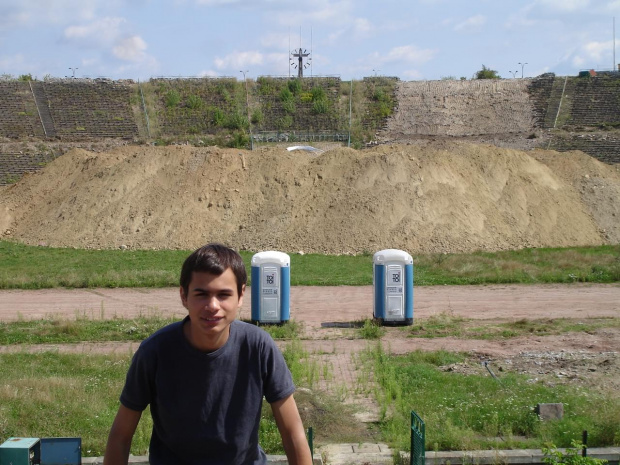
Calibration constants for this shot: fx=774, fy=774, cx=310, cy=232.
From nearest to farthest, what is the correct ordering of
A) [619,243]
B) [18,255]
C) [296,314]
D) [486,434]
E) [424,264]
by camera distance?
[486,434] → [296,314] → [424,264] → [18,255] → [619,243]

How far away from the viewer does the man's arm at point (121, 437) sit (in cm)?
364

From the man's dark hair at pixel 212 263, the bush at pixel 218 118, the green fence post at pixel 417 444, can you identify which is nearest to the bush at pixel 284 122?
the bush at pixel 218 118

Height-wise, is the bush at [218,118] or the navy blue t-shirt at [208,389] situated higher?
the bush at [218,118]

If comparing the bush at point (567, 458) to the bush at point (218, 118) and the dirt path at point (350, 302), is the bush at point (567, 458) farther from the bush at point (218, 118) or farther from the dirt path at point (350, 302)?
the bush at point (218, 118)

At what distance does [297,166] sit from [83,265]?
482 inches

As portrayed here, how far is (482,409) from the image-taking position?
8.68 m

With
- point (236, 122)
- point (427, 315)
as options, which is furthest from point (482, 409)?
point (236, 122)

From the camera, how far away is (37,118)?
50875 millimetres

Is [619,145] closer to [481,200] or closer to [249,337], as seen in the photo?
[481,200]

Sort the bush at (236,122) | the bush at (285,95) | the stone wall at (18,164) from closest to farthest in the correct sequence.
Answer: the stone wall at (18,164) → the bush at (236,122) → the bush at (285,95)

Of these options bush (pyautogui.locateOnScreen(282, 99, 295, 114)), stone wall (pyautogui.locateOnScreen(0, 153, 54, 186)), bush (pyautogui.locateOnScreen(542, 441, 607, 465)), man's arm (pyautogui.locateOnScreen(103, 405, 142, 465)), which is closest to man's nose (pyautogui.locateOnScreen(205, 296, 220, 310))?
man's arm (pyautogui.locateOnScreen(103, 405, 142, 465))

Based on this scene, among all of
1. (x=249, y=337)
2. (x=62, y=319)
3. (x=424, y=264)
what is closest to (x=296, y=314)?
(x=62, y=319)

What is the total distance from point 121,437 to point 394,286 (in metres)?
11.9

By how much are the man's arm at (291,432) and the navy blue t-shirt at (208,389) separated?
5cm
